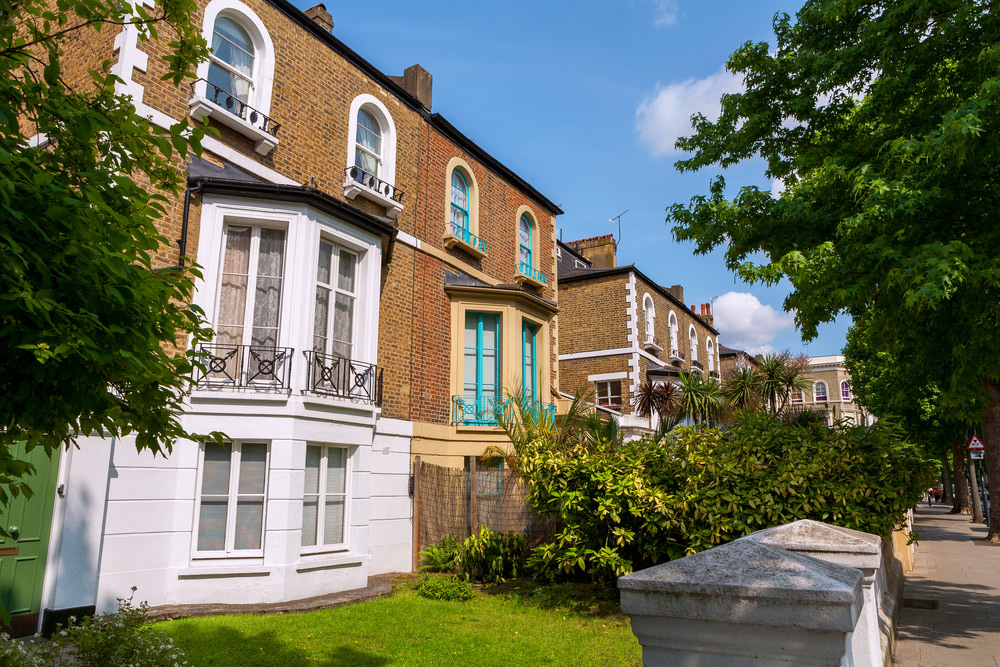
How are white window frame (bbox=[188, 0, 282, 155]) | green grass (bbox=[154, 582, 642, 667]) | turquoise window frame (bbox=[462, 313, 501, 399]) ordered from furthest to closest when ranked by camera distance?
turquoise window frame (bbox=[462, 313, 501, 399]) → white window frame (bbox=[188, 0, 282, 155]) → green grass (bbox=[154, 582, 642, 667])

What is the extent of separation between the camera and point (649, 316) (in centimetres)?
3034

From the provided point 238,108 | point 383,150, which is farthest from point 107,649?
point 383,150

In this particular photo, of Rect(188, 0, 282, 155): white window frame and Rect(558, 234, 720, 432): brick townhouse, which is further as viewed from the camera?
Rect(558, 234, 720, 432): brick townhouse

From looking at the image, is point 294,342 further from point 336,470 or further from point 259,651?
point 259,651

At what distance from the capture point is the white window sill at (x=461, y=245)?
620 inches

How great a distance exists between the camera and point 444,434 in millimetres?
14852

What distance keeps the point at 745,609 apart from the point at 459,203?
15324 mm

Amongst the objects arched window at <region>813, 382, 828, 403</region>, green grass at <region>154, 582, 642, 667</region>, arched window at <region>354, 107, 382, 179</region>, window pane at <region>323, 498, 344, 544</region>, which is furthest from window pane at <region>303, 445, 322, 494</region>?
arched window at <region>813, 382, 828, 403</region>

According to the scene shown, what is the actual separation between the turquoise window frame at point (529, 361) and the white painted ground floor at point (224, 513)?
16.9 ft

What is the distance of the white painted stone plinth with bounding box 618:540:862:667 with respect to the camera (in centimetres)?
202

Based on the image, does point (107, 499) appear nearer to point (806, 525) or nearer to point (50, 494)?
point (50, 494)

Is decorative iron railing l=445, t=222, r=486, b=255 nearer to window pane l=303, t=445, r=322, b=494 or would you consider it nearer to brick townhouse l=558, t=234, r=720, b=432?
window pane l=303, t=445, r=322, b=494

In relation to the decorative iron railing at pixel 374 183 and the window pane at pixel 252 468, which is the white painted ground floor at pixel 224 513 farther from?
the decorative iron railing at pixel 374 183

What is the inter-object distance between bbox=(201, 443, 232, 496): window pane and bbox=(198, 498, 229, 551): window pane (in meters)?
0.15
